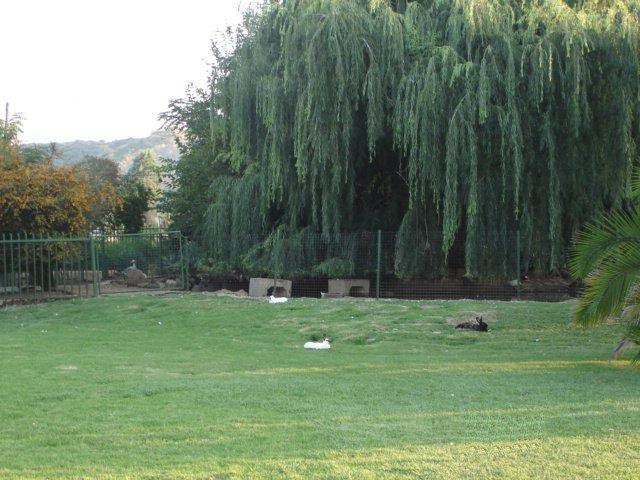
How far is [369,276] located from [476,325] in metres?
6.42

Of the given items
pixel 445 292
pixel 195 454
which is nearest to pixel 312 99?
pixel 445 292

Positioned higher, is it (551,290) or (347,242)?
(347,242)

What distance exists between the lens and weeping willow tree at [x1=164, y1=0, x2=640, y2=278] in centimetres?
1756

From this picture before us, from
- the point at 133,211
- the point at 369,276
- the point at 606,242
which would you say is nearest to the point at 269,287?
the point at 369,276

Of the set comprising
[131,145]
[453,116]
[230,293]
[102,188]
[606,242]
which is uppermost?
[131,145]

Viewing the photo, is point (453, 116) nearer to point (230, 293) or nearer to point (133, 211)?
point (230, 293)

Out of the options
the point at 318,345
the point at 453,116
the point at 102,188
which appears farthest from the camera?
the point at 102,188

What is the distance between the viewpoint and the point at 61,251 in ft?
70.2

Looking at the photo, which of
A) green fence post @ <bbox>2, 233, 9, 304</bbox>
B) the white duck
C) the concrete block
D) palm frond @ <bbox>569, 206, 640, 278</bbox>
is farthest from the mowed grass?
the concrete block

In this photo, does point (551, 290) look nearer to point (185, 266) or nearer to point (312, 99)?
point (312, 99)

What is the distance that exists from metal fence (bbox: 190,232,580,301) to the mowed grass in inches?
174

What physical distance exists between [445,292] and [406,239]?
1.95m

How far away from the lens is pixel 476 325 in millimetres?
14938

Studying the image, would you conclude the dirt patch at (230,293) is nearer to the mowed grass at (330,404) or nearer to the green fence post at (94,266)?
the green fence post at (94,266)
